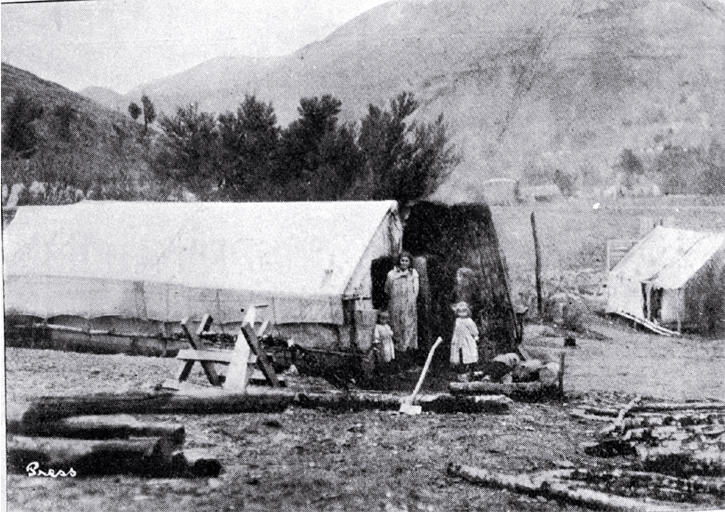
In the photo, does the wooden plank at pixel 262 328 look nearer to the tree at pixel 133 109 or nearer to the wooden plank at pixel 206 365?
the wooden plank at pixel 206 365

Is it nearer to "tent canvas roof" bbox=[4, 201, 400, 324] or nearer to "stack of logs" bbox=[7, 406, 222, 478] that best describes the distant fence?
"tent canvas roof" bbox=[4, 201, 400, 324]

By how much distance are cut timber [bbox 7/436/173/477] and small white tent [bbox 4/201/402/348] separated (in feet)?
3.02

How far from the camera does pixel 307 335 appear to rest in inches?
230

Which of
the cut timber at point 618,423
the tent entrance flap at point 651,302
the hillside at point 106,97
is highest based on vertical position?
the hillside at point 106,97

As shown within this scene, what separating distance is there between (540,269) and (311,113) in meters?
1.95

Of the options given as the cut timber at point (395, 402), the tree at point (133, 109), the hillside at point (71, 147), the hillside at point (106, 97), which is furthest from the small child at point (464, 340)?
the hillside at point (106, 97)

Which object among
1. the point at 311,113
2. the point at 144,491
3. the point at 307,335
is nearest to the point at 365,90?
the point at 311,113

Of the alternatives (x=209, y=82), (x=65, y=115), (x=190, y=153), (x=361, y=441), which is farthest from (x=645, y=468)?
(x=65, y=115)

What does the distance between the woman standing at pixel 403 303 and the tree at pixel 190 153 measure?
55.2 inches

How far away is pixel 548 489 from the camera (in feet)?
18.0

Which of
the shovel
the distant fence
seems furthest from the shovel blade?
the distant fence

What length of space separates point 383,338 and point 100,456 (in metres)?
2.01

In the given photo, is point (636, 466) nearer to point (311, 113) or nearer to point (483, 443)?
point (483, 443)

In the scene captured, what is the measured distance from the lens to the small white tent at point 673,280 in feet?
19.9
